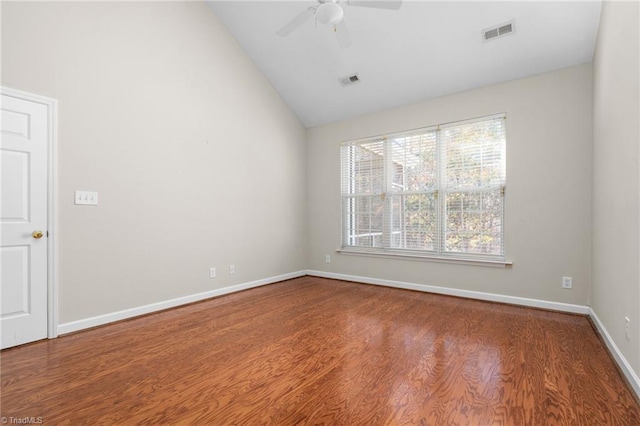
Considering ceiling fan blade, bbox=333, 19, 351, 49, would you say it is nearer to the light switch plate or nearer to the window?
the window

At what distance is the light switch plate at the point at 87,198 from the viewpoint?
2992mm

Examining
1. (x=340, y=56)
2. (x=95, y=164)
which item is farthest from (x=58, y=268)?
(x=340, y=56)

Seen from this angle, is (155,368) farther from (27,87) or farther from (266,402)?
(27,87)

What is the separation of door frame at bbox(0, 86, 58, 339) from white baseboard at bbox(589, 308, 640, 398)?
4.33 m

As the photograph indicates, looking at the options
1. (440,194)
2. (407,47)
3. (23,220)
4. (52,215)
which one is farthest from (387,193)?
(23,220)

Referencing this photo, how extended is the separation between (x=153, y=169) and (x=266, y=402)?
2.86 meters

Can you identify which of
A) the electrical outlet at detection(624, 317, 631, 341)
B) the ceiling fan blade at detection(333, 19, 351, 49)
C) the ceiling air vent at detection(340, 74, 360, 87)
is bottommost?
the electrical outlet at detection(624, 317, 631, 341)

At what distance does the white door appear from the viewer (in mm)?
2580

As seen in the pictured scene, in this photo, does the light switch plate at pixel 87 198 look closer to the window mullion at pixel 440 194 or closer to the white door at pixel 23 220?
the white door at pixel 23 220

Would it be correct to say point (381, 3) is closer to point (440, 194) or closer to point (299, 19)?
point (299, 19)

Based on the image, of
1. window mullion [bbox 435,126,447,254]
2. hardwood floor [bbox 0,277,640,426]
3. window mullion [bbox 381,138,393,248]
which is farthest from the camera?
window mullion [bbox 381,138,393,248]

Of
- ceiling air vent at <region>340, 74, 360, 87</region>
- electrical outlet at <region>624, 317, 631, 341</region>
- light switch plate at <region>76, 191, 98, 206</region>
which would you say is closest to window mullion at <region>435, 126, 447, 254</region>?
ceiling air vent at <region>340, 74, 360, 87</region>

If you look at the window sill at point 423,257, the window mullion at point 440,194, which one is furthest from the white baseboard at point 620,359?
the window mullion at point 440,194

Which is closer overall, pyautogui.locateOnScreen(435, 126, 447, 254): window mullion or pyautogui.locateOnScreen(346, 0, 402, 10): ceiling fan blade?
pyautogui.locateOnScreen(346, 0, 402, 10): ceiling fan blade
